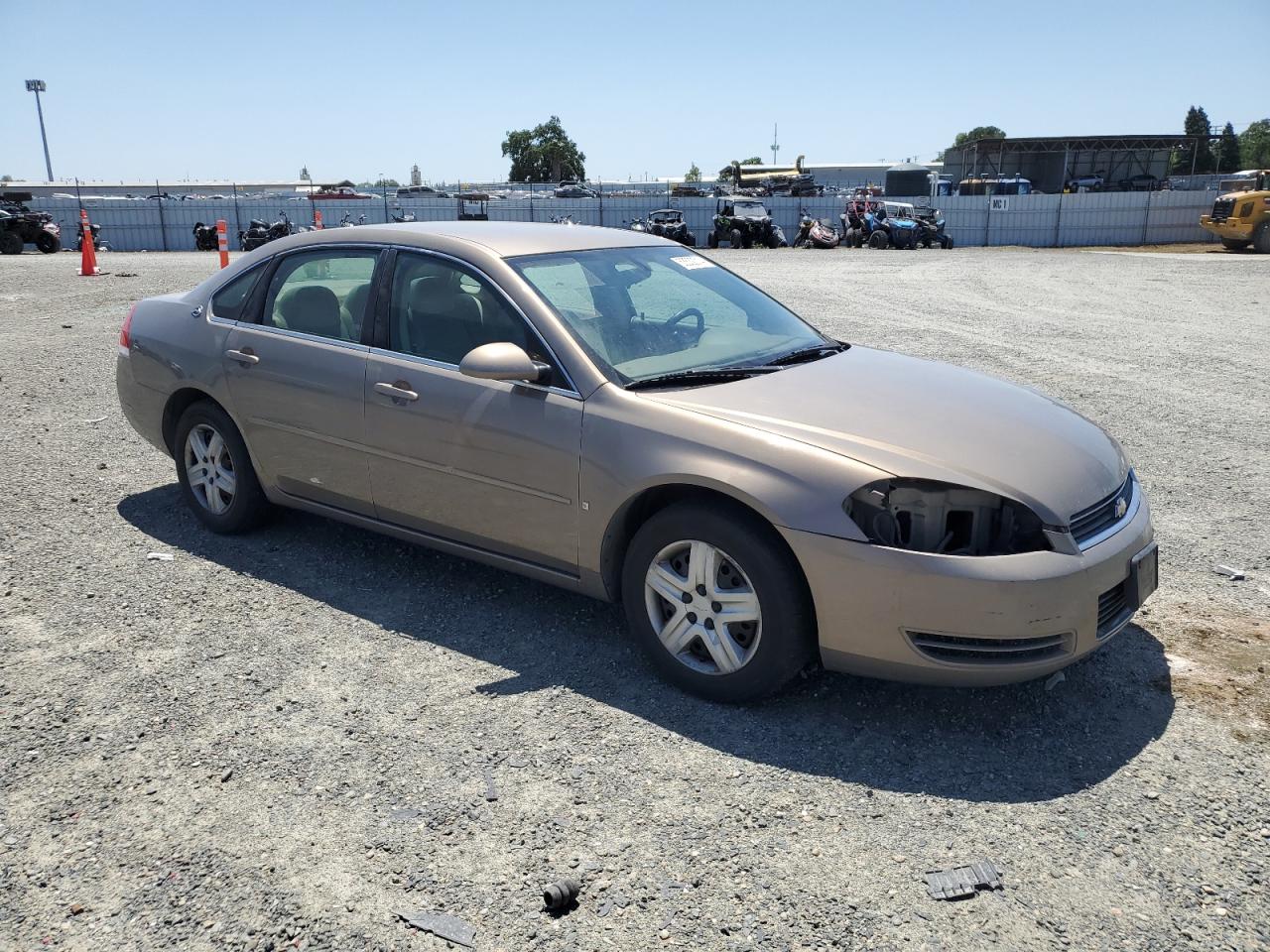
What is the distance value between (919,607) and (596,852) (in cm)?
124

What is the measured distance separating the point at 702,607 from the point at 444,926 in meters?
1.41

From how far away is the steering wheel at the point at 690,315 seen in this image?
4430 mm

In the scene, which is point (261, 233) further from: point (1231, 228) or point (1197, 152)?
point (1197, 152)

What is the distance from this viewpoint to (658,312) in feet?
14.7

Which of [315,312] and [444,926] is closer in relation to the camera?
[444,926]

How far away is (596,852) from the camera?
288 cm

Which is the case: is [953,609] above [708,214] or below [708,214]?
below

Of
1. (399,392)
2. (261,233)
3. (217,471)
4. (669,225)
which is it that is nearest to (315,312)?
(399,392)

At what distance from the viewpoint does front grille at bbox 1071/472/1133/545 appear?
3.39 metres

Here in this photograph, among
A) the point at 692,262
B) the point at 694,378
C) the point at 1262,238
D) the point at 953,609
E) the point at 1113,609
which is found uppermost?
the point at 692,262

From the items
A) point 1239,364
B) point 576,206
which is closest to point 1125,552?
point 1239,364

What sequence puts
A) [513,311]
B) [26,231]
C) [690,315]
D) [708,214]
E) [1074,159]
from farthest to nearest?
[1074,159], [708,214], [26,231], [690,315], [513,311]

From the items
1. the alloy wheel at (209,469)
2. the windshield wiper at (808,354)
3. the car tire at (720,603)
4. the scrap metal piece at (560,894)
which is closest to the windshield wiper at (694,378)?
the windshield wiper at (808,354)

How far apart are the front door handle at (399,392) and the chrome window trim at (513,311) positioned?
0.40ft
